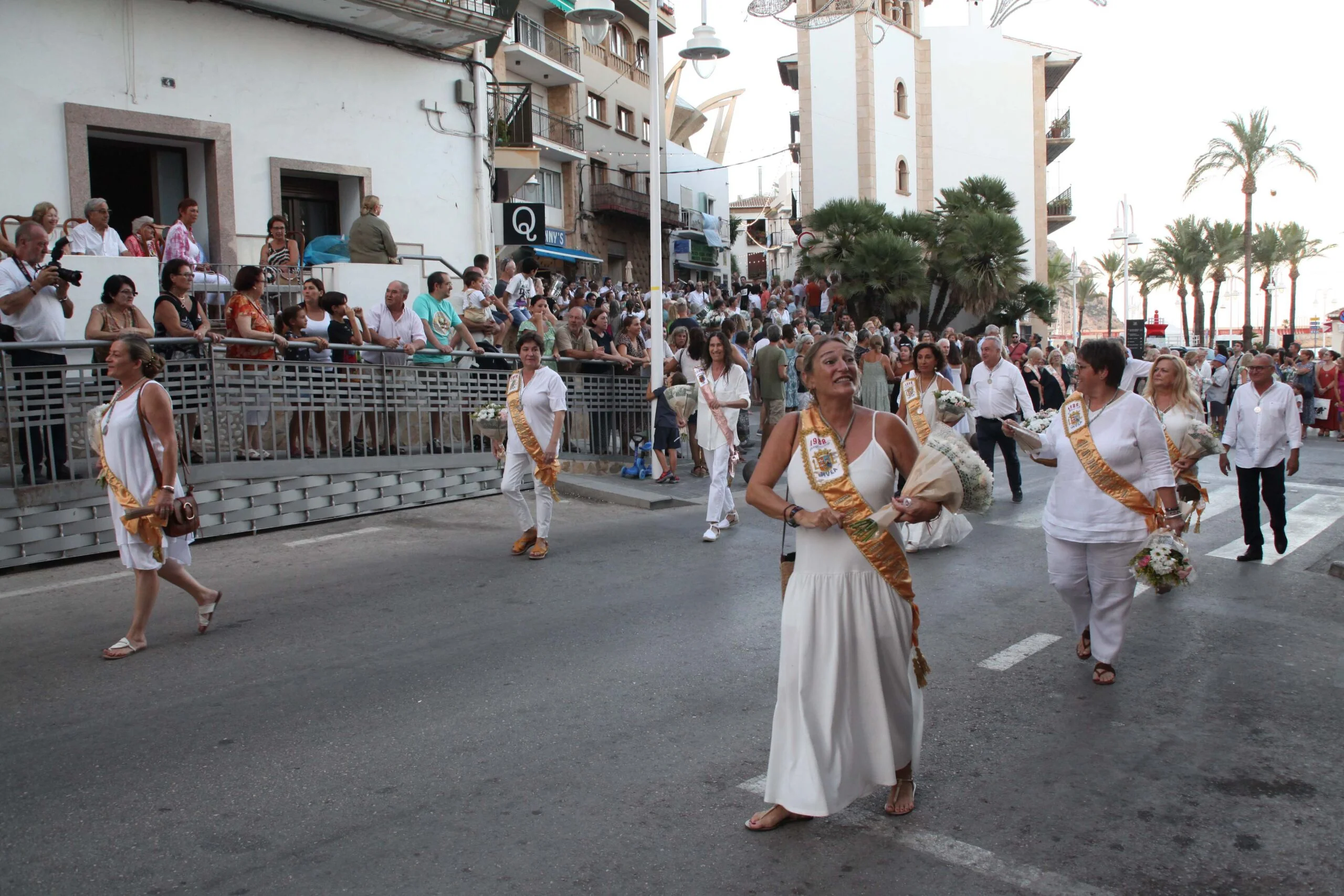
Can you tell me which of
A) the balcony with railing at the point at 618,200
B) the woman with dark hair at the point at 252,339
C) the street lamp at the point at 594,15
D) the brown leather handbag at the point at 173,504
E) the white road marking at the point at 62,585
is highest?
the balcony with railing at the point at 618,200

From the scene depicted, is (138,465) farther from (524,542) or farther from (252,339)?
(252,339)

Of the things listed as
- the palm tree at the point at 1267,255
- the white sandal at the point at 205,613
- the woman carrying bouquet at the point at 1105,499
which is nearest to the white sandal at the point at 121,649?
the white sandal at the point at 205,613

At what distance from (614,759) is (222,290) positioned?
39.5 ft

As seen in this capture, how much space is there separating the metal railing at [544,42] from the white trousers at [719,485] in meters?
28.4

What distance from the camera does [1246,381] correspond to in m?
9.61

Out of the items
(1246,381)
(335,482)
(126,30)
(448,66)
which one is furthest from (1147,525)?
(448,66)

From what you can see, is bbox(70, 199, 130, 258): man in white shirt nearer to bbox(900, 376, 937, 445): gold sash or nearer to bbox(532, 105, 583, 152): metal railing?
bbox(900, 376, 937, 445): gold sash

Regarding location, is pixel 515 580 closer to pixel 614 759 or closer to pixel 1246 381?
pixel 614 759

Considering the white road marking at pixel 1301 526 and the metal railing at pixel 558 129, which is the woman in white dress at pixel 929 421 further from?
the metal railing at pixel 558 129

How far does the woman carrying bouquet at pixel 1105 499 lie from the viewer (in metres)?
5.93

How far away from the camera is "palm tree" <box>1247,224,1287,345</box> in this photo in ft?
182

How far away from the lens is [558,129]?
39.3 metres

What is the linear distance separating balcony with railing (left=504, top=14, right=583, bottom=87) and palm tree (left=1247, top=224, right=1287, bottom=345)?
36184 mm

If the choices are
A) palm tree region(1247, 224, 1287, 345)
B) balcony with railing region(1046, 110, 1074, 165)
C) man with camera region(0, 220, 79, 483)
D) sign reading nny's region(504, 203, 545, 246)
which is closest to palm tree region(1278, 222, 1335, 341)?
palm tree region(1247, 224, 1287, 345)
